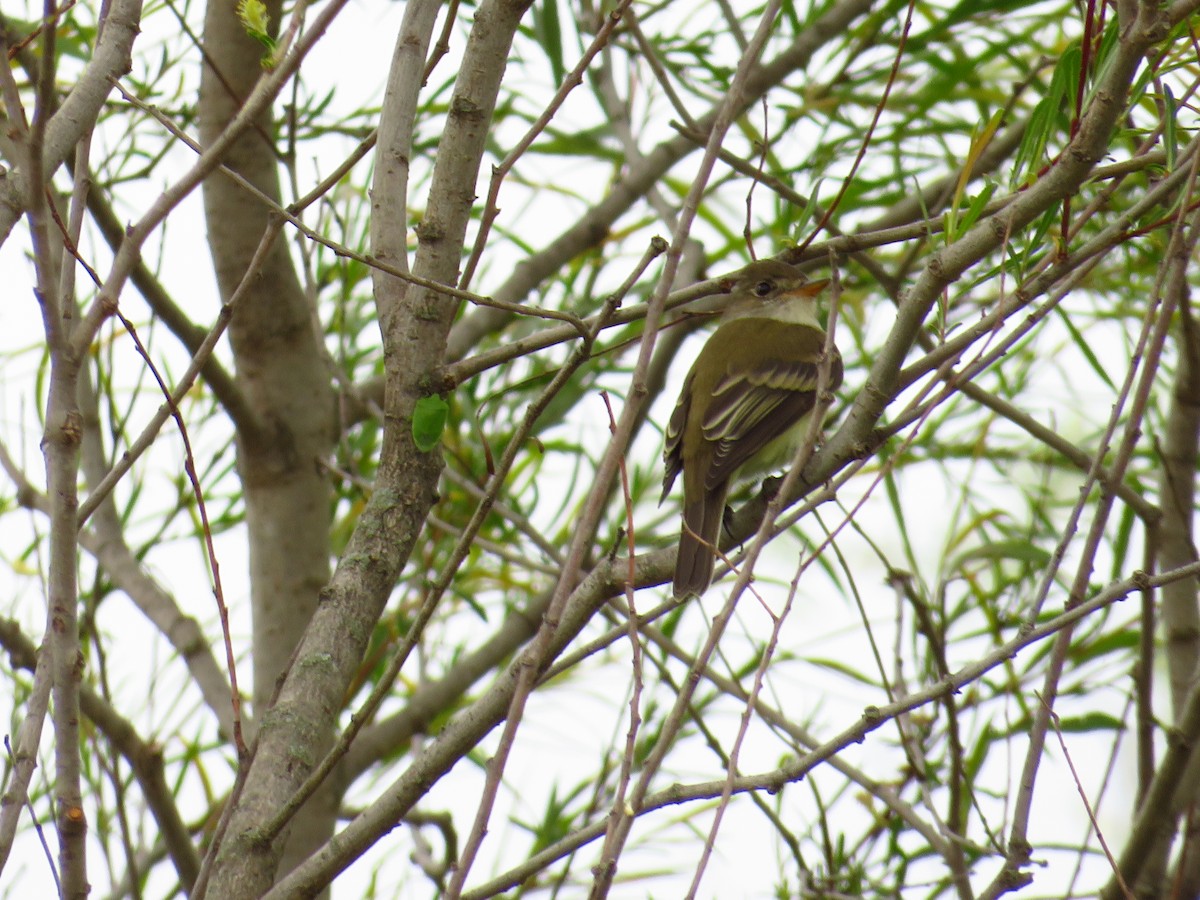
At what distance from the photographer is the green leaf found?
2406 millimetres

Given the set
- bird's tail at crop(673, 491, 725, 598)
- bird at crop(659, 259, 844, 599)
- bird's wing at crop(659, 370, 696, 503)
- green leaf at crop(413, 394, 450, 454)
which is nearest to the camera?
green leaf at crop(413, 394, 450, 454)

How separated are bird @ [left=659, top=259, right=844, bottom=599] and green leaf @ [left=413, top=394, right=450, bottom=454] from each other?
4.87ft

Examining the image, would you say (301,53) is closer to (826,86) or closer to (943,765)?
(943,765)

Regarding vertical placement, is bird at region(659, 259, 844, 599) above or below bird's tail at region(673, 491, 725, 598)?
above

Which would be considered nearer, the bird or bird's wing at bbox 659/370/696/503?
the bird

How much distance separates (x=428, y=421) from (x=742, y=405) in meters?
2.16

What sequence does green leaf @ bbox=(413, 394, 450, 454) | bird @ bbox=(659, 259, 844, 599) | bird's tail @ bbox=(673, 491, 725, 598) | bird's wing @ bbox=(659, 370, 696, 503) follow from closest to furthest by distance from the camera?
1. green leaf @ bbox=(413, 394, 450, 454)
2. bird's tail @ bbox=(673, 491, 725, 598)
3. bird @ bbox=(659, 259, 844, 599)
4. bird's wing @ bbox=(659, 370, 696, 503)

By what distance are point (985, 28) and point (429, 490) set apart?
10.7 ft

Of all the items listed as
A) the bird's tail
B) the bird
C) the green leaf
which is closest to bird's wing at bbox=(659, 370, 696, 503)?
the bird

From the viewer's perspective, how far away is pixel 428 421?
2.42 m

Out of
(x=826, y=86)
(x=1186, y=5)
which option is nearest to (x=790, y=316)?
(x=826, y=86)

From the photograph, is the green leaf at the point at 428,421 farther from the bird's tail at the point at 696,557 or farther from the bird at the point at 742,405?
the bird at the point at 742,405

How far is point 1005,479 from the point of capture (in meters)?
5.02

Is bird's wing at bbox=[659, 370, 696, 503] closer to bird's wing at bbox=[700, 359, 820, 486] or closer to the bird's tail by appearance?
bird's wing at bbox=[700, 359, 820, 486]
